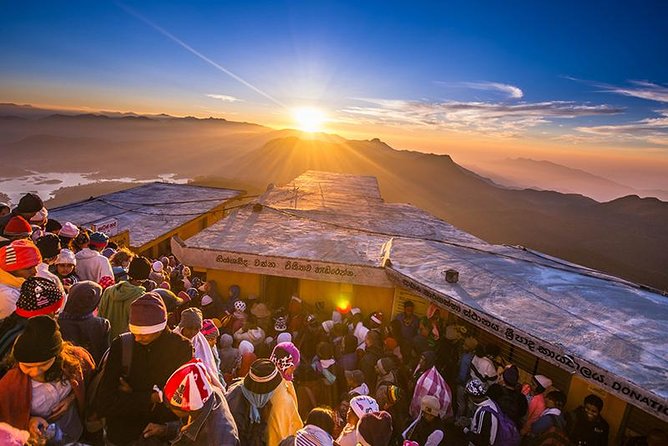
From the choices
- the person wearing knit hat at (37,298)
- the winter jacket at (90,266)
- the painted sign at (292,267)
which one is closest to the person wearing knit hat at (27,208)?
the winter jacket at (90,266)

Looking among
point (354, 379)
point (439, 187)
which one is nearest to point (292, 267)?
point (354, 379)

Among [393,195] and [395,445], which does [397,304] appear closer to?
[395,445]

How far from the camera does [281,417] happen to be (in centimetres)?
342

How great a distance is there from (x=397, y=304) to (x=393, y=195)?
61352 mm

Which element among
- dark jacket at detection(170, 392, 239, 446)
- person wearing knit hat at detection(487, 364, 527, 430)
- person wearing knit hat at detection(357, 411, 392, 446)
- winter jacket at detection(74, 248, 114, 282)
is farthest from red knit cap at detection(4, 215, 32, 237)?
person wearing knit hat at detection(487, 364, 527, 430)

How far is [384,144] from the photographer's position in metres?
142

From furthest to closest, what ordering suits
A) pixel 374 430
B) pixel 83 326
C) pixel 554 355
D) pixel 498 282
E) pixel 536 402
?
pixel 498 282 < pixel 536 402 < pixel 554 355 < pixel 83 326 < pixel 374 430

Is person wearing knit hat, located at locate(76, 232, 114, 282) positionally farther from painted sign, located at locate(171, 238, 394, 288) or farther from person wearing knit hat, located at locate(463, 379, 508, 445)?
person wearing knit hat, located at locate(463, 379, 508, 445)

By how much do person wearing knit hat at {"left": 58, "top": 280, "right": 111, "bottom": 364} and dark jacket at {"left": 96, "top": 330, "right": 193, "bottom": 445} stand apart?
2.85 feet

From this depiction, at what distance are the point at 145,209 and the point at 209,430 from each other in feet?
52.0

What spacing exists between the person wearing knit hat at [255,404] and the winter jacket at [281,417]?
25mm

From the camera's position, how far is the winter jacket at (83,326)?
3.72 metres

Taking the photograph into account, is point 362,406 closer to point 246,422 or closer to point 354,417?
point 354,417

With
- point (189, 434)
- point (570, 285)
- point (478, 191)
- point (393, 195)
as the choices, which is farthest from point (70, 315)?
point (478, 191)
